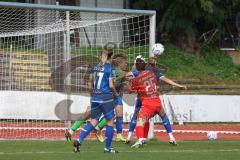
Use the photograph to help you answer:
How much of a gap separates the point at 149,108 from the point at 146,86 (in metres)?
0.49

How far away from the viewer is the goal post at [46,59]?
2025 cm

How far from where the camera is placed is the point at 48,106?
22766 mm

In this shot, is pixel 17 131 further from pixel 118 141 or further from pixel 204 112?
pixel 204 112

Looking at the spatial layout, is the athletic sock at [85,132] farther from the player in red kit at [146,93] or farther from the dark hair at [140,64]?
the dark hair at [140,64]

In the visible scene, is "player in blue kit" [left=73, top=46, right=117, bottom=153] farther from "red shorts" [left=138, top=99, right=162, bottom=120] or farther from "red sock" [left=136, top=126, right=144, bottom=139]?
"red shorts" [left=138, top=99, right=162, bottom=120]

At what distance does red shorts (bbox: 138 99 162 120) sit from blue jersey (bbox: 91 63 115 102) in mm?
1916

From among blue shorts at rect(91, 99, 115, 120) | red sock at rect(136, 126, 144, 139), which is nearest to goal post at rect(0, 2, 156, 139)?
red sock at rect(136, 126, 144, 139)

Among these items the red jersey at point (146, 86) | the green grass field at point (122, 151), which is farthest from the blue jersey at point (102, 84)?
the red jersey at point (146, 86)

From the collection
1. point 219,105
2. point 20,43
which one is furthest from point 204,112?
point 20,43

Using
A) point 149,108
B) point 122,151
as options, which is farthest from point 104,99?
point 149,108

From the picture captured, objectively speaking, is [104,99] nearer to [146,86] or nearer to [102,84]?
[102,84]

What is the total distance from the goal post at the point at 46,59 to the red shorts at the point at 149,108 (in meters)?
3.51

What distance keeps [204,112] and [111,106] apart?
11.8m

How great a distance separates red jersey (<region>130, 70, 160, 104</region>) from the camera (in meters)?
16.2
